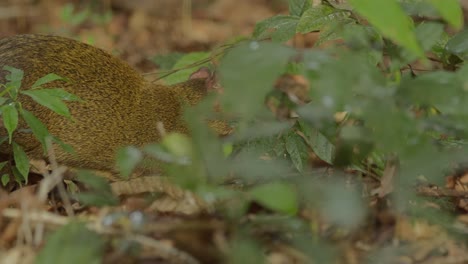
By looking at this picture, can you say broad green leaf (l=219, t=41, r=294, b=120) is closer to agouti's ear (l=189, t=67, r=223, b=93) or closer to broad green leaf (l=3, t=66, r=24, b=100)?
broad green leaf (l=3, t=66, r=24, b=100)

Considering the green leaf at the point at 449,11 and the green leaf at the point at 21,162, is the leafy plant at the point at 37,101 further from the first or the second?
the green leaf at the point at 449,11

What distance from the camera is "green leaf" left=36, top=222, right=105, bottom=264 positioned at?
1840 mm

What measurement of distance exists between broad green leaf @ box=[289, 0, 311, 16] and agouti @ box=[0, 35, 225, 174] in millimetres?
842

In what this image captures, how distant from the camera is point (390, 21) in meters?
1.95

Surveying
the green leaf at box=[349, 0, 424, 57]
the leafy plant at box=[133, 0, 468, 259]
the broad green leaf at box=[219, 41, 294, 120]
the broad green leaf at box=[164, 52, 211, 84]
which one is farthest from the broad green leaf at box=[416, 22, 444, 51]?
the broad green leaf at box=[164, 52, 211, 84]

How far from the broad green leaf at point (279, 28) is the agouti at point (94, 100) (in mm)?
702

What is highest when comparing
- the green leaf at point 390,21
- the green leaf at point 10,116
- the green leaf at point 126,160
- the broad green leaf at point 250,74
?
the green leaf at point 390,21

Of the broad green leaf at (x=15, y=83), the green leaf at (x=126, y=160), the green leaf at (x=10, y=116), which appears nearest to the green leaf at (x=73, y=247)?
the green leaf at (x=126, y=160)

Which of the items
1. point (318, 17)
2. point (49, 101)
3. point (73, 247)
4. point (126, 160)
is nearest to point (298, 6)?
point (318, 17)

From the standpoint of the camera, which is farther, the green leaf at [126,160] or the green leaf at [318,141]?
A: the green leaf at [318,141]

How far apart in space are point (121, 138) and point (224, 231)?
7.97 ft

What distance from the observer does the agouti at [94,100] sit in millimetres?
3994

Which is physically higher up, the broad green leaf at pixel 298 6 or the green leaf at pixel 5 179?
the broad green leaf at pixel 298 6

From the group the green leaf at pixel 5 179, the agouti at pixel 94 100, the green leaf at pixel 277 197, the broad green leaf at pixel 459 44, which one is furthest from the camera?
the agouti at pixel 94 100
